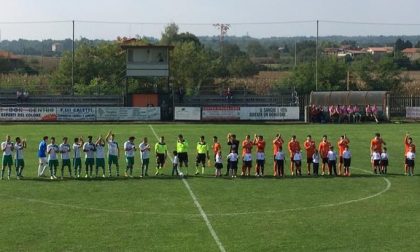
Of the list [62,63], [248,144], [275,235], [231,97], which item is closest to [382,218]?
[275,235]

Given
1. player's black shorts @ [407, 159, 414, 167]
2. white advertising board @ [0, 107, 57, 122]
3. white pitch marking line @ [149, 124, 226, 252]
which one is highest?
white advertising board @ [0, 107, 57, 122]

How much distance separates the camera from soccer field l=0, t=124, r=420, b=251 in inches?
670

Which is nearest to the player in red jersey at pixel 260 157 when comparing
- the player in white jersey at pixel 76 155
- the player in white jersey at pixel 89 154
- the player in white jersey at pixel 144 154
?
the player in white jersey at pixel 144 154

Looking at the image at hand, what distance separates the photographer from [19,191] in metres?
24.6

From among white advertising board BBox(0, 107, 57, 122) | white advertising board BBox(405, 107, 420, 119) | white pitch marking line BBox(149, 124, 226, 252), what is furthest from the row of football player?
white advertising board BBox(405, 107, 420, 119)

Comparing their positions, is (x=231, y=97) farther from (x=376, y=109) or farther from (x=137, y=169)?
(x=137, y=169)

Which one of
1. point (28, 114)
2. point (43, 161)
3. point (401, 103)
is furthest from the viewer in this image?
point (401, 103)

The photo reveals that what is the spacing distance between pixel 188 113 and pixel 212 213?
37413 mm

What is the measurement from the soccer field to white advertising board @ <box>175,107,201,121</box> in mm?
25812

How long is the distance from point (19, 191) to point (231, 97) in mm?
39647

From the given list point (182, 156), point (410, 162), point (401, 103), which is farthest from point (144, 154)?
point (401, 103)

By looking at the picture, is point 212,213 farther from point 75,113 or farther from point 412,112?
point 412,112

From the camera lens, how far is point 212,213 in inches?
811

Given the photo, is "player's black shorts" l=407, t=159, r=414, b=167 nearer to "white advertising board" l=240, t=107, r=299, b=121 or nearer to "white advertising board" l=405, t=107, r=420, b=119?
"white advertising board" l=240, t=107, r=299, b=121
